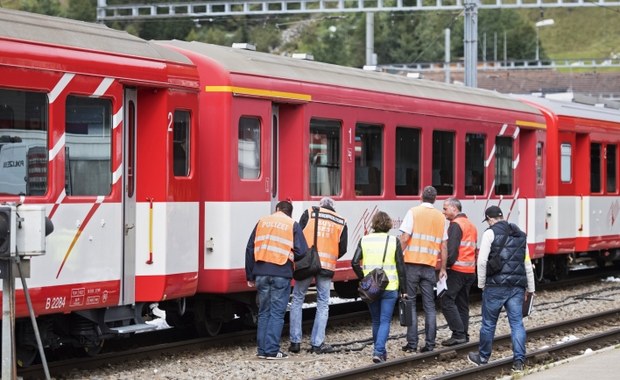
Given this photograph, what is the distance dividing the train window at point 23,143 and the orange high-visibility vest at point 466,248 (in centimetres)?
550

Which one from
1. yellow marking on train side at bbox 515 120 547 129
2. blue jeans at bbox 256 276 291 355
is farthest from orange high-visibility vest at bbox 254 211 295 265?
yellow marking on train side at bbox 515 120 547 129

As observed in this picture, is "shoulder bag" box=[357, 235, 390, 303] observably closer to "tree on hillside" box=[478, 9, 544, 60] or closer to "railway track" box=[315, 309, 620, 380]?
"railway track" box=[315, 309, 620, 380]

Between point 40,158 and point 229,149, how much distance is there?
3.25m

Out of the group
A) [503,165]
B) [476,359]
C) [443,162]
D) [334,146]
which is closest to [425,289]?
[476,359]

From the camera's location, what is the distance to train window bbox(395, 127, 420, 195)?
60.3 ft

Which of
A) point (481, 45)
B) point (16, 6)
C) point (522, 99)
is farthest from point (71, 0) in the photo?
point (522, 99)

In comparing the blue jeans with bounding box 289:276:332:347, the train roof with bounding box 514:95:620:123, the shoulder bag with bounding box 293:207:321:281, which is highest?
the train roof with bounding box 514:95:620:123

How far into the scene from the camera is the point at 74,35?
12383 mm

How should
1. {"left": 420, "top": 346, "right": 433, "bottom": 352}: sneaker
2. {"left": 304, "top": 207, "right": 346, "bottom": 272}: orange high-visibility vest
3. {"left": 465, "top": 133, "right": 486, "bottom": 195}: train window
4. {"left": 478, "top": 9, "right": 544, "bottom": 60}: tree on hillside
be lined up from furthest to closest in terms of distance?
{"left": 478, "top": 9, "right": 544, "bottom": 60}: tree on hillside < {"left": 465, "top": 133, "right": 486, "bottom": 195}: train window < {"left": 420, "top": 346, "right": 433, "bottom": 352}: sneaker < {"left": 304, "top": 207, "right": 346, "bottom": 272}: orange high-visibility vest

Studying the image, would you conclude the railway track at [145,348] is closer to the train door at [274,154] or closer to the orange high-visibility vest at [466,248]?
the train door at [274,154]

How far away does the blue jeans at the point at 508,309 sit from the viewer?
13.3 meters

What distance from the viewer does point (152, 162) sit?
13.3 metres


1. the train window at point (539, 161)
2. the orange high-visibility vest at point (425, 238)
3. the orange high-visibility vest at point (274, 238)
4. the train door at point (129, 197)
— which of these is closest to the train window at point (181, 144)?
the train door at point (129, 197)

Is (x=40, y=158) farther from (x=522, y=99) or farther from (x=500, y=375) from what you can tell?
(x=522, y=99)
